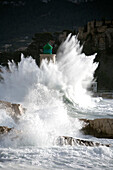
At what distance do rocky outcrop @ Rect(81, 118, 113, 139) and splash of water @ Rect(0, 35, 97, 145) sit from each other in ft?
1.15

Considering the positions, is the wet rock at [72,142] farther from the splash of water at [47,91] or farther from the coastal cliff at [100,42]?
the coastal cliff at [100,42]

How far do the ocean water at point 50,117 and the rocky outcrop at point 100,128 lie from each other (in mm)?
322

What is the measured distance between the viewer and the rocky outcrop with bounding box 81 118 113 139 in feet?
26.0

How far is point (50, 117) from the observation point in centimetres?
879

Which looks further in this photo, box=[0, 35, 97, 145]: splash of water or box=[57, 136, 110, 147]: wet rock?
box=[0, 35, 97, 145]: splash of water

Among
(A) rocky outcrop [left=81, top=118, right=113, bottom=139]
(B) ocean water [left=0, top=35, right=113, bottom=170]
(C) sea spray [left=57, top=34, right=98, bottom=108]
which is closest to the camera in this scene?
(B) ocean water [left=0, top=35, right=113, bottom=170]

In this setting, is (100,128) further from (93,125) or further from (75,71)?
(75,71)

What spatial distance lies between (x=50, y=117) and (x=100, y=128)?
1.91m

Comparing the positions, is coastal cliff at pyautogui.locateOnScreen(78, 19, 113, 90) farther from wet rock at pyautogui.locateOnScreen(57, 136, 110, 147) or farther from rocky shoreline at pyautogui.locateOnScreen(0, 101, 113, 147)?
wet rock at pyautogui.locateOnScreen(57, 136, 110, 147)

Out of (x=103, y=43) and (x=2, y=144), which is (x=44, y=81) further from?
(x=103, y=43)

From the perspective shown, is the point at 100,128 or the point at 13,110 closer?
the point at 100,128

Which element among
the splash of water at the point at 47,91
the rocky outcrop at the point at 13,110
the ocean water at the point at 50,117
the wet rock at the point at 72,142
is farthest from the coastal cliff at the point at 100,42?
the wet rock at the point at 72,142

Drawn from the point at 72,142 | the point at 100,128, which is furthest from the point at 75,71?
the point at 72,142

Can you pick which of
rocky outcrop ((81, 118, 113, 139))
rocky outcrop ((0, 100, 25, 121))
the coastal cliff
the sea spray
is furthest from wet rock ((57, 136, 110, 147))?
the coastal cliff
